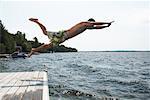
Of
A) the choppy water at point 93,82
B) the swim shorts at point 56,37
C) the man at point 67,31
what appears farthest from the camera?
the choppy water at point 93,82

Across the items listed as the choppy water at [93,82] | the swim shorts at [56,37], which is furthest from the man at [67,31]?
the choppy water at [93,82]

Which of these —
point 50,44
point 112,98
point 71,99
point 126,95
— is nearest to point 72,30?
point 50,44

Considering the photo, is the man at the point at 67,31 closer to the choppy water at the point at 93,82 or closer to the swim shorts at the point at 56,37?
the swim shorts at the point at 56,37

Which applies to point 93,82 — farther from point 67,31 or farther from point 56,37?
point 67,31

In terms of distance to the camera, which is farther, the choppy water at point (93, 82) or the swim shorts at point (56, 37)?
the choppy water at point (93, 82)

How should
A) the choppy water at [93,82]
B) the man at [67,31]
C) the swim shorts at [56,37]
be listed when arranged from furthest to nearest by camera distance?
the choppy water at [93,82]
the swim shorts at [56,37]
the man at [67,31]

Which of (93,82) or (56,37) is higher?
(56,37)

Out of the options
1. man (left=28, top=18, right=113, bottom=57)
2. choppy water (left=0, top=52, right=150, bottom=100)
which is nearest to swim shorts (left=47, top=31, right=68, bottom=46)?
man (left=28, top=18, right=113, bottom=57)

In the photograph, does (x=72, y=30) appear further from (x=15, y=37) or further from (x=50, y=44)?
(x=15, y=37)

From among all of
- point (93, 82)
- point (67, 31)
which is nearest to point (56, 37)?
point (67, 31)

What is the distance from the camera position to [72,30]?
5.35 metres

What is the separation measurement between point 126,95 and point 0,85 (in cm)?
999

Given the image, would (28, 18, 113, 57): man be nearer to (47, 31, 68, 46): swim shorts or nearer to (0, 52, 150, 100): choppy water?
(47, 31, 68, 46): swim shorts

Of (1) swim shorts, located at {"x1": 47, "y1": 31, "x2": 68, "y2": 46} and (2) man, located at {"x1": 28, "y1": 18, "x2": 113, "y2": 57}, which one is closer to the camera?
(2) man, located at {"x1": 28, "y1": 18, "x2": 113, "y2": 57}
